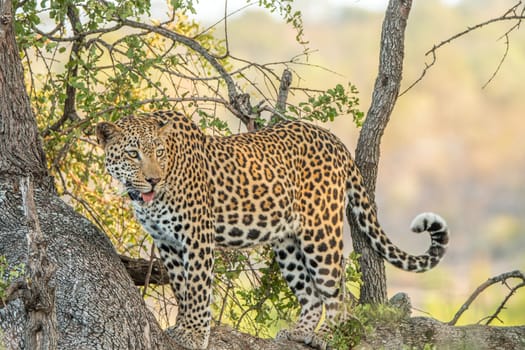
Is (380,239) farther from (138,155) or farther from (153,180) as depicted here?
(138,155)

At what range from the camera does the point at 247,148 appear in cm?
792

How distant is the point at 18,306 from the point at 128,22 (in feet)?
10.2

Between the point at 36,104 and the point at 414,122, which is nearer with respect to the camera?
the point at 36,104

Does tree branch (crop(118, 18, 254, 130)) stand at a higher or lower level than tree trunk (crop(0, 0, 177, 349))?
higher

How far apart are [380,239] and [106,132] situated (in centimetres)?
238

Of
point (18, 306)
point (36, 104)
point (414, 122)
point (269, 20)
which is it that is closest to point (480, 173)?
point (414, 122)

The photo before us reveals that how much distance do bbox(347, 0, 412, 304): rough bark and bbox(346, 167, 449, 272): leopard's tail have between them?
Answer: 0.19m

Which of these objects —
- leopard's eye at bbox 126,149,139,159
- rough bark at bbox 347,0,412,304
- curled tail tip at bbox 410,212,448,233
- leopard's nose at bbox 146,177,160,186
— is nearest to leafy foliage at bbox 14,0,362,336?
rough bark at bbox 347,0,412,304

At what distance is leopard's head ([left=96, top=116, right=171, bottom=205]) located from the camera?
7.17 m

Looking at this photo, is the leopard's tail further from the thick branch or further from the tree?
the thick branch

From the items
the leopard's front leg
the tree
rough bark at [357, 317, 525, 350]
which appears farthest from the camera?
rough bark at [357, 317, 525, 350]

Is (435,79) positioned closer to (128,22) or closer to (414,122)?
(414,122)

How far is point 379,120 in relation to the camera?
875 cm

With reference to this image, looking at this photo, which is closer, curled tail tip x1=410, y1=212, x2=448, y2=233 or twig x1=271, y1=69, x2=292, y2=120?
curled tail tip x1=410, y1=212, x2=448, y2=233
